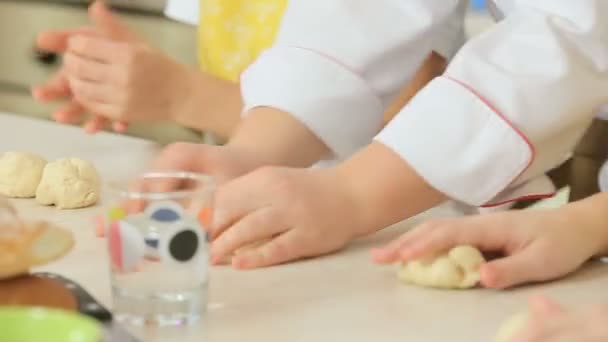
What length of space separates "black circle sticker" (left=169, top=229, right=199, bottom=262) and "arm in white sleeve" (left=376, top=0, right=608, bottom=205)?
244mm

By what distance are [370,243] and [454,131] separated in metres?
0.11

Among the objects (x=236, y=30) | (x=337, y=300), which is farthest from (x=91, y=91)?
(x=337, y=300)

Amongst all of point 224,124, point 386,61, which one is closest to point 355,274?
point 386,61

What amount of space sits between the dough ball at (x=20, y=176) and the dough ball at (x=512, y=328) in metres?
0.47

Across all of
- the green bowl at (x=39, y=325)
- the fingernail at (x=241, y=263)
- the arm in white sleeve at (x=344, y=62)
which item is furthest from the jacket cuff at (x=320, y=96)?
the green bowl at (x=39, y=325)

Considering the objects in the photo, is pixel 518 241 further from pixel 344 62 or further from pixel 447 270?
pixel 344 62

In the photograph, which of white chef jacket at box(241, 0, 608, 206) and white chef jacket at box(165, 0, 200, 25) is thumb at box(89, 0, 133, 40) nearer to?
white chef jacket at box(165, 0, 200, 25)

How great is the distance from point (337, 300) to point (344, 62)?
0.33 meters

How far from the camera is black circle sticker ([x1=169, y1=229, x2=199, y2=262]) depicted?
0.53 meters

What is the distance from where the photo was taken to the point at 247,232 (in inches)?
26.3

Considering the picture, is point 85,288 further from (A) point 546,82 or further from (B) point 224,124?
(B) point 224,124

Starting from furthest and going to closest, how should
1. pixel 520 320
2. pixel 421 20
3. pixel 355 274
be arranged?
pixel 421 20, pixel 355 274, pixel 520 320

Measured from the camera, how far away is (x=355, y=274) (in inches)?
25.5

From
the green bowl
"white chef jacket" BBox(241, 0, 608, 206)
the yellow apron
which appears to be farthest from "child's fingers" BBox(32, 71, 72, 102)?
the green bowl
